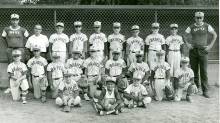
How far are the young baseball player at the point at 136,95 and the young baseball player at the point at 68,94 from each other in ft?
3.44

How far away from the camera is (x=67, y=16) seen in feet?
35.2

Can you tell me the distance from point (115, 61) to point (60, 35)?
4.96 feet

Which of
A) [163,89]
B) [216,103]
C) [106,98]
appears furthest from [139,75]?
[216,103]

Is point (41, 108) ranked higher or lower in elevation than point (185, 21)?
lower

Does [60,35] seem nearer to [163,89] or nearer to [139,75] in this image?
[139,75]

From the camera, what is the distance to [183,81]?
8703mm

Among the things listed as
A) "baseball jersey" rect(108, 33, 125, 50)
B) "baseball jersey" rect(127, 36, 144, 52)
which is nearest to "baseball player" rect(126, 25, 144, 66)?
"baseball jersey" rect(127, 36, 144, 52)

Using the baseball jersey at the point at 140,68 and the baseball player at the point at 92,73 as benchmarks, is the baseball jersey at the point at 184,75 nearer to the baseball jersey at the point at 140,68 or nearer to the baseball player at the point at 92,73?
the baseball jersey at the point at 140,68

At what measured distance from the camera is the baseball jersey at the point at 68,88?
26.4 feet

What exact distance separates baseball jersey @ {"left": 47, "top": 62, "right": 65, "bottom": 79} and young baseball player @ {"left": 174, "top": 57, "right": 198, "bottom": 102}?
2644mm

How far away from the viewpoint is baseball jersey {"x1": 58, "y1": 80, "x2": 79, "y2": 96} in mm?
8034

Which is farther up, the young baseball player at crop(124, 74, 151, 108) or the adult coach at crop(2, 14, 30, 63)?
the adult coach at crop(2, 14, 30, 63)

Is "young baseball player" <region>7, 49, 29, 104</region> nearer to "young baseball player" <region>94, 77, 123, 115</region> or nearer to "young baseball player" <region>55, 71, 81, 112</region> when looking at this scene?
"young baseball player" <region>55, 71, 81, 112</region>

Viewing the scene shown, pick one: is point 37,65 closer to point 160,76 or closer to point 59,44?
point 59,44
